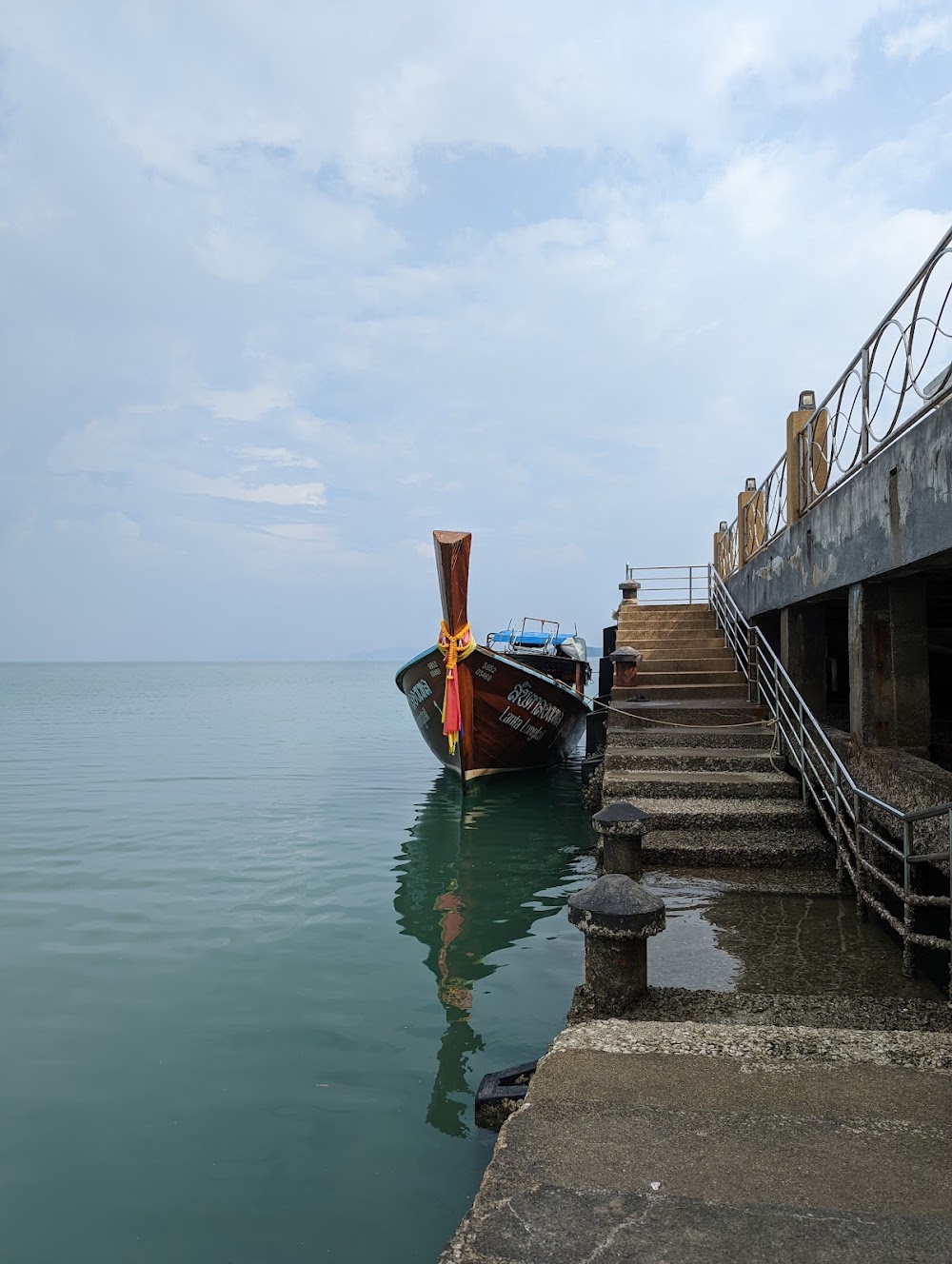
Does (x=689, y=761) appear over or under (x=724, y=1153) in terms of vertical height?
over

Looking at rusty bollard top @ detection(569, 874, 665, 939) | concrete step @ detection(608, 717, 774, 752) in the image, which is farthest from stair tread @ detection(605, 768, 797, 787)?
rusty bollard top @ detection(569, 874, 665, 939)

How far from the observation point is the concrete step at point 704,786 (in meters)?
8.80

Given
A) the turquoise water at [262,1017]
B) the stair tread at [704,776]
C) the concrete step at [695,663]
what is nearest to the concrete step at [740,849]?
the stair tread at [704,776]

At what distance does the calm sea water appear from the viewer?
13.2ft

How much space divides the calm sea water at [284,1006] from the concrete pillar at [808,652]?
371 centimetres

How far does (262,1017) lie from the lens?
620 cm

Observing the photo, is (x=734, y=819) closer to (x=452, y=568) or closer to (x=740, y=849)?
→ (x=740, y=849)

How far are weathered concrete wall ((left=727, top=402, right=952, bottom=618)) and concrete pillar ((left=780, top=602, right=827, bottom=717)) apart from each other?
1.30 feet

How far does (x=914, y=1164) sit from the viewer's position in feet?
9.28

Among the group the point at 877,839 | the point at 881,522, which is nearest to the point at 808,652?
the point at 881,522

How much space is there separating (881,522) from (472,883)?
6516 mm

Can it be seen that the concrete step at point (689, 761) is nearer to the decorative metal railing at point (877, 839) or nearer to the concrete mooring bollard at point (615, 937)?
the decorative metal railing at point (877, 839)

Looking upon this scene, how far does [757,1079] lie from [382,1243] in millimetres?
1859

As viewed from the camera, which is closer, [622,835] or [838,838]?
[622,835]
